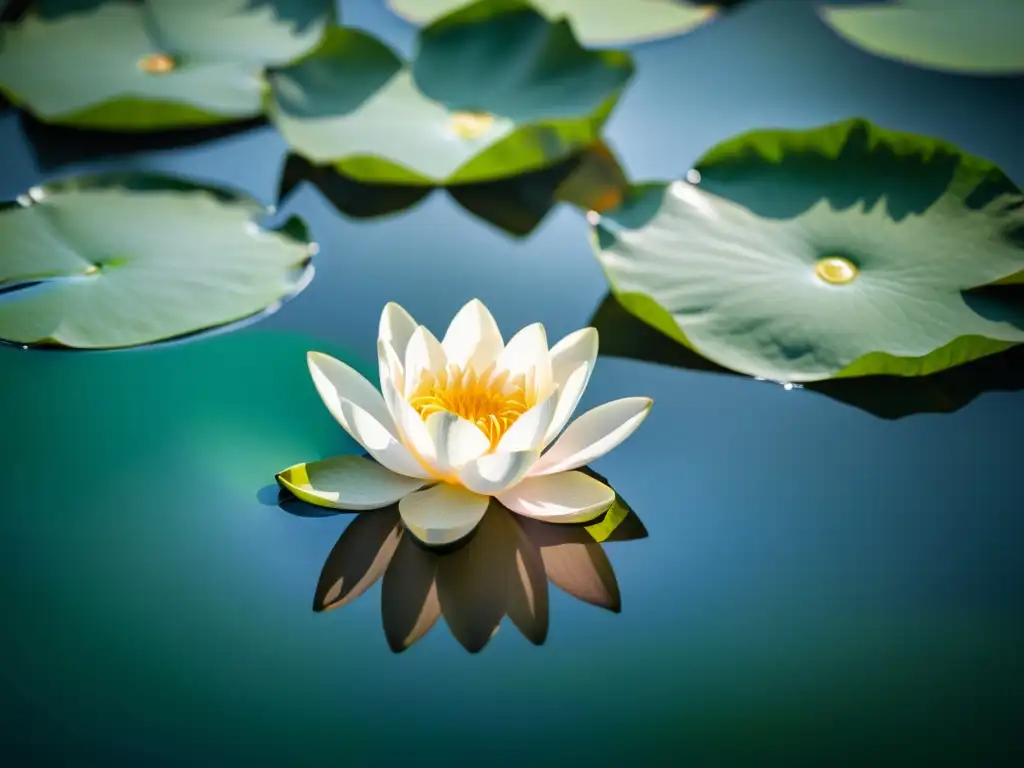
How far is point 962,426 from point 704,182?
639mm

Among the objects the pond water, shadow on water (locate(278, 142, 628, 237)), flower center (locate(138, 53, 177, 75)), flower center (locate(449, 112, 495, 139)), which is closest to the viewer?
the pond water

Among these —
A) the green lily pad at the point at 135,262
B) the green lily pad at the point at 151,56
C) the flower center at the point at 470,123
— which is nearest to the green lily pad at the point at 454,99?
the flower center at the point at 470,123

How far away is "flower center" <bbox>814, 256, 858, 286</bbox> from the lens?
1.62m

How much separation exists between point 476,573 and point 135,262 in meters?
0.86

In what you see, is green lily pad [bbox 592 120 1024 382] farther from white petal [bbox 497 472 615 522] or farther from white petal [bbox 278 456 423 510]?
white petal [bbox 278 456 423 510]

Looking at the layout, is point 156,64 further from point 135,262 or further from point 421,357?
point 421,357

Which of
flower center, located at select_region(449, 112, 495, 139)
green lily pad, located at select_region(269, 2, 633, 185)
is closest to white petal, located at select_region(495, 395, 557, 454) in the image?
green lily pad, located at select_region(269, 2, 633, 185)

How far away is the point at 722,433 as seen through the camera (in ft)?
4.72

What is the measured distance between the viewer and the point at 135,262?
66.2 inches

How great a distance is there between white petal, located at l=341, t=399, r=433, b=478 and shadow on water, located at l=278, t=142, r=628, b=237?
27.4 inches

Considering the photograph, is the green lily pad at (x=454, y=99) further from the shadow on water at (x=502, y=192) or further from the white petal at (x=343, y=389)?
the white petal at (x=343, y=389)

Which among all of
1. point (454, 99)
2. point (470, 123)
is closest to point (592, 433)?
point (470, 123)

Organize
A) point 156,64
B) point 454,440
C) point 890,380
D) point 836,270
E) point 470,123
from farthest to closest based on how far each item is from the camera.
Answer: point 156,64 → point 470,123 → point 836,270 → point 890,380 → point 454,440

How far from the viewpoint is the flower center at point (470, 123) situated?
6.61ft
